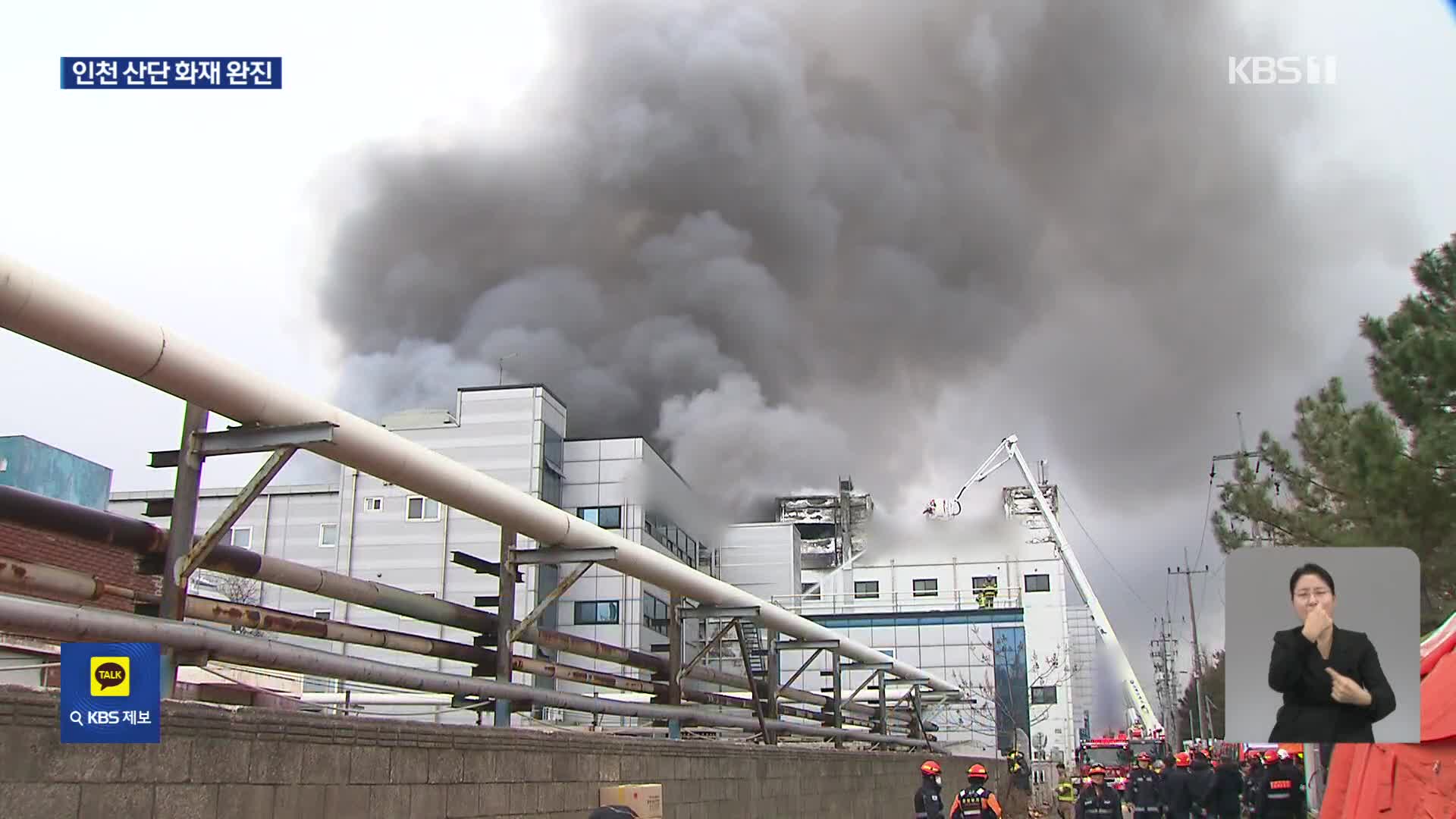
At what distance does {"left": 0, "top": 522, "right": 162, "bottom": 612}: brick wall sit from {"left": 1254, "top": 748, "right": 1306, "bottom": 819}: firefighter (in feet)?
46.5

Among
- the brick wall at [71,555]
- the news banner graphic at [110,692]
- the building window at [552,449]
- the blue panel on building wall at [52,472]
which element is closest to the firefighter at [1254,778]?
the news banner graphic at [110,692]

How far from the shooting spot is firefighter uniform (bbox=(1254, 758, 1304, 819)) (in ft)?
48.0

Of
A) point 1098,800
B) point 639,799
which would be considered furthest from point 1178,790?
point 639,799

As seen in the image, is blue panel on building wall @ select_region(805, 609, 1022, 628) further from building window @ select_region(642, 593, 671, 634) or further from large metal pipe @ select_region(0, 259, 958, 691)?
large metal pipe @ select_region(0, 259, 958, 691)

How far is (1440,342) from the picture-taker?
16344mm

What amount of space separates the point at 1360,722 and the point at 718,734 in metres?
16.3

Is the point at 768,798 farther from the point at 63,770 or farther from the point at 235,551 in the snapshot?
→ the point at 63,770

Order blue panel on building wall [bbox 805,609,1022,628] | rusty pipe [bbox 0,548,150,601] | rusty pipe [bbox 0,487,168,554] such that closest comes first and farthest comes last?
rusty pipe [bbox 0,548,150,601], rusty pipe [bbox 0,487,168,554], blue panel on building wall [bbox 805,609,1022,628]

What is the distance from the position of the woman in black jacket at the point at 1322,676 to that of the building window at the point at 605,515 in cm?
4374

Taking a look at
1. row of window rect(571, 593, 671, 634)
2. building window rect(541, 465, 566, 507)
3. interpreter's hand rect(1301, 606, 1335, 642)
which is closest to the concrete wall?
interpreter's hand rect(1301, 606, 1335, 642)

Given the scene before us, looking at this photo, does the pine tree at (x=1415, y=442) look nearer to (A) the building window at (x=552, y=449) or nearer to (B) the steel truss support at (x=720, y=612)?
(B) the steel truss support at (x=720, y=612)

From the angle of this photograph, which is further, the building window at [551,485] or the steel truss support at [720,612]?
the building window at [551,485]

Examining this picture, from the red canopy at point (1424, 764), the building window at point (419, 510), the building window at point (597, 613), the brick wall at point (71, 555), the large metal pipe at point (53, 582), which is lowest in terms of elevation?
the red canopy at point (1424, 764)

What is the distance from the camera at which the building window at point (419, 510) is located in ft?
153
